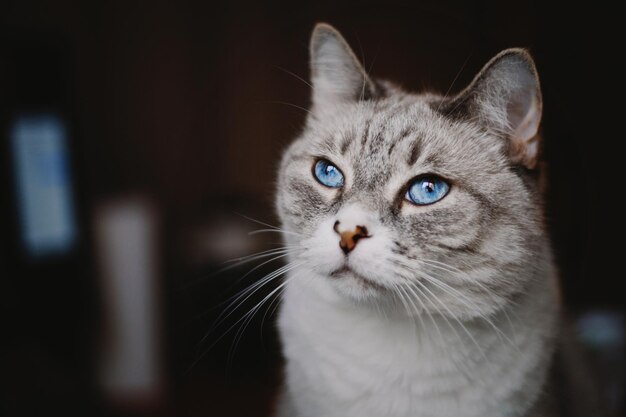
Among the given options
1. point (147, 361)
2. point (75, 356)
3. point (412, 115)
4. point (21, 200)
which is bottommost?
point (75, 356)

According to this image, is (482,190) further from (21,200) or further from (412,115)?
(21,200)

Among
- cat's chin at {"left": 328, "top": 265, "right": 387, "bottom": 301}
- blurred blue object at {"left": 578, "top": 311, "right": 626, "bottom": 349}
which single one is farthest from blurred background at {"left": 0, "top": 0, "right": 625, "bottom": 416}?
cat's chin at {"left": 328, "top": 265, "right": 387, "bottom": 301}

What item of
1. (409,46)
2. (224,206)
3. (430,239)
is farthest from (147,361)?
(409,46)

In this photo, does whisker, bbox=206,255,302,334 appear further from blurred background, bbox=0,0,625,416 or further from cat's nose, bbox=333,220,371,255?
cat's nose, bbox=333,220,371,255

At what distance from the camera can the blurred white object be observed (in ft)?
4.38

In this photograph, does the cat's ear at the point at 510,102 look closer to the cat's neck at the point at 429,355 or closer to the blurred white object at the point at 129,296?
the cat's neck at the point at 429,355

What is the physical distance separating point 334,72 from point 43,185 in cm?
104

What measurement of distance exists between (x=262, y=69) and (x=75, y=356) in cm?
131

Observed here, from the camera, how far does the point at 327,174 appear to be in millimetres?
859

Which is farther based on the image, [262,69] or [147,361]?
[147,361]

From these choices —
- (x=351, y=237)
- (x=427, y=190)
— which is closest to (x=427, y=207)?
(x=427, y=190)

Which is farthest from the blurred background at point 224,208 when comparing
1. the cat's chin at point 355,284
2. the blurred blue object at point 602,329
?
the cat's chin at point 355,284

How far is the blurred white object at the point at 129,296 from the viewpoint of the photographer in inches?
52.6

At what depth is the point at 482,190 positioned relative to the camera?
780 mm
